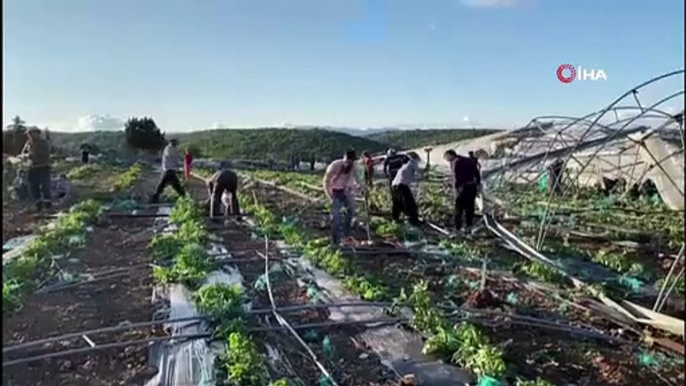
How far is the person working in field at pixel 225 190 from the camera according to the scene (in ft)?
33.6

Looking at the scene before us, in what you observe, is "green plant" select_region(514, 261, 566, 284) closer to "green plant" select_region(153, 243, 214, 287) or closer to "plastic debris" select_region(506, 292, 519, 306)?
"plastic debris" select_region(506, 292, 519, 306)

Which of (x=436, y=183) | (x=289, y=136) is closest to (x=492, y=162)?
(x=436, y=183)

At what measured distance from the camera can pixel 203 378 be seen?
3.78 metres

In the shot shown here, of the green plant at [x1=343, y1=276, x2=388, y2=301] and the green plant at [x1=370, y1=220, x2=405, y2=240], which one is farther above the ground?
the green plant at [x1=343, y1=276, x2=388, y2=301]

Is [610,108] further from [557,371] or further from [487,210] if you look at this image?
[487,210]

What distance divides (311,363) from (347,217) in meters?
4.49

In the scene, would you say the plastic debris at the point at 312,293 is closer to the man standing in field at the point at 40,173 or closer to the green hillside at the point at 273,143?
the man standing in field at the point at 40,173

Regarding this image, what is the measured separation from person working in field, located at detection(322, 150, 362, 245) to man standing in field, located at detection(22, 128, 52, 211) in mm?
4634

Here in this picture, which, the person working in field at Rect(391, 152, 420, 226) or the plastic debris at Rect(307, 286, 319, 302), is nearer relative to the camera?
the plastic debris at Rect(307, 286, 319, 302)

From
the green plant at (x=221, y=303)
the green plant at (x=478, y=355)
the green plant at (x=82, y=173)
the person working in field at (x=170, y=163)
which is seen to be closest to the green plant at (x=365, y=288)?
the green plant at (x=221, y=303)

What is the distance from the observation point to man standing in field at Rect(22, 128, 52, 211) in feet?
34.2

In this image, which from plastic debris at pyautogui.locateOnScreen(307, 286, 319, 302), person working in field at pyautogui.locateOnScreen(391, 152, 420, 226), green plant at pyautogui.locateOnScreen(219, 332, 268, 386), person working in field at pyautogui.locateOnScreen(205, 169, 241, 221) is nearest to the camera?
green plant at pyautogui.locateOnScreen(219, 332, 268, 386)

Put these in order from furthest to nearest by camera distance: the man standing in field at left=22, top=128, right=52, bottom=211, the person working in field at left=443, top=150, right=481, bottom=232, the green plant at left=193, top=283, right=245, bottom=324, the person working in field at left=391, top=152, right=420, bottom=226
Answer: the man standing in field at left=22, top=128, right=52, bottom=211, the person working in field at left=391, top=152, right=420, bottom=226, the person working in field at left=443, top=150, right=481, bottom=232, the green plant at left=193, top=283, right=245, bottom=324

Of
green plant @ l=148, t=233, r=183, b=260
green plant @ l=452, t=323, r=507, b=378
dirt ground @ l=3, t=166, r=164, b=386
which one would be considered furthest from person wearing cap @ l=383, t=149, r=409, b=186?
green plant @ l=452, t=323, r=507, b=378
